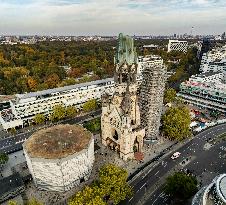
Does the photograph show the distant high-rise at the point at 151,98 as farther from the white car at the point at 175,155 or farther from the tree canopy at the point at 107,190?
the tree canopy at the point at 107,190

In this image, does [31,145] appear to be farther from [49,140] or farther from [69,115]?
[69,115]

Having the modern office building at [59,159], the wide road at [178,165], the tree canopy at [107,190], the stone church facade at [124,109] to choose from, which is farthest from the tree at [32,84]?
the tree canopy at [107,190]

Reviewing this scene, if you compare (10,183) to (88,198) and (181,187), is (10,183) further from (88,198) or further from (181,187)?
(181,187)


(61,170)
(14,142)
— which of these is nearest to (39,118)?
(14,142)

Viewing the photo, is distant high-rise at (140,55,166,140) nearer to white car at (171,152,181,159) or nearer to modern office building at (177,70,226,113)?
white car at (171,152,181,159)

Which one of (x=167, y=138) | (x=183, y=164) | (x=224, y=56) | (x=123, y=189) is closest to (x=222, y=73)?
(x=224, y=56)

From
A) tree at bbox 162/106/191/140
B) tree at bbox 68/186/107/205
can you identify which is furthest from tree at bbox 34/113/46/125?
tree at bbox 68/186/107/205
